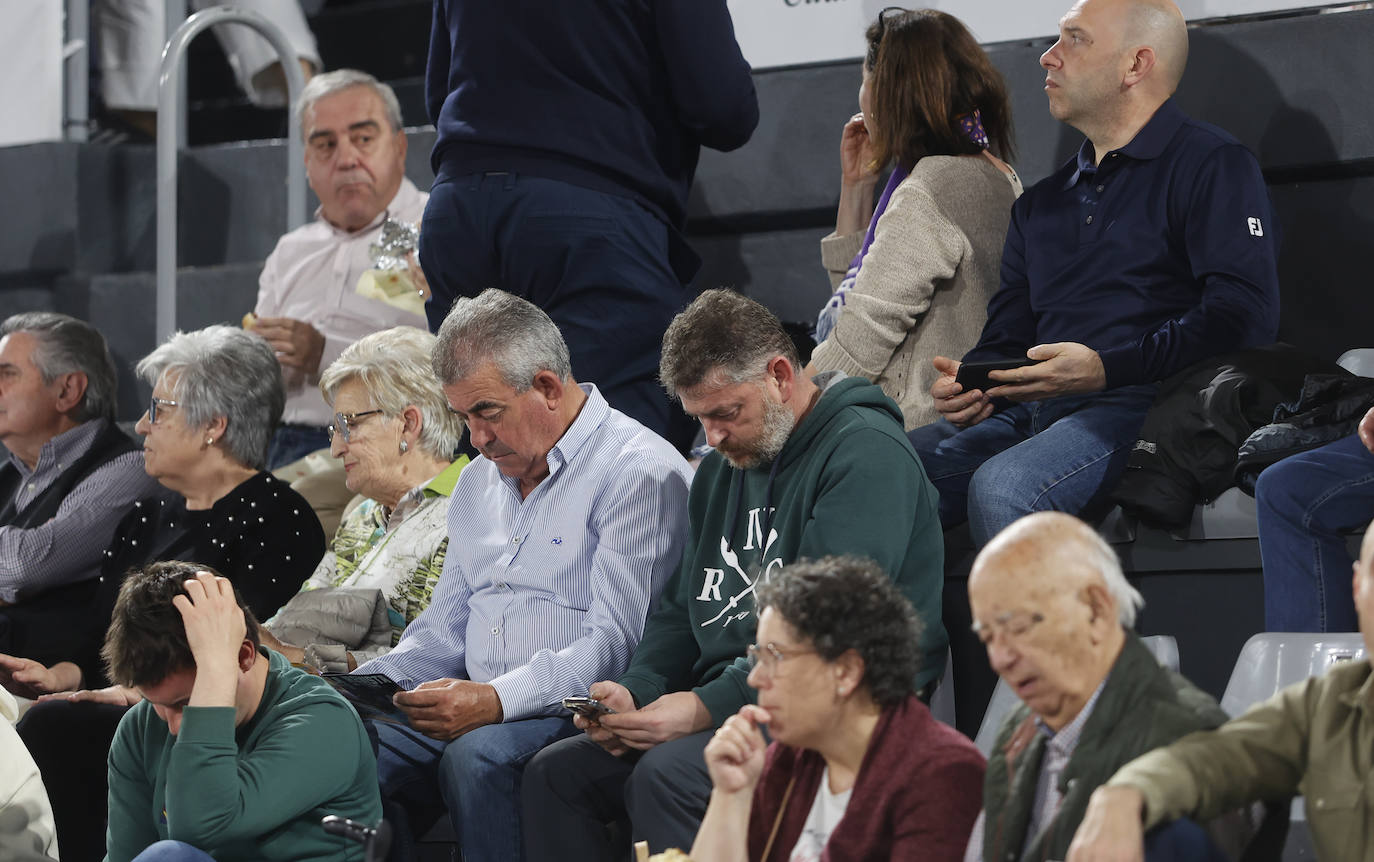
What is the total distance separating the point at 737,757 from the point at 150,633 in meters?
1.01

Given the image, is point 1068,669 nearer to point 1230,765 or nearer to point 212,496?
point 1230,765

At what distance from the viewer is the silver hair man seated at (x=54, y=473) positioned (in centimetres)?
400

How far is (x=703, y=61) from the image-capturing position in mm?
3547

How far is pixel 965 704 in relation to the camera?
125 inches

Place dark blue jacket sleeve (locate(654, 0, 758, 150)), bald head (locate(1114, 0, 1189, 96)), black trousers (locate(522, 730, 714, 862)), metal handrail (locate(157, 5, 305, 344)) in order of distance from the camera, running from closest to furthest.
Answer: black trousers (locate(522, 730, 714, 862)) → bald head (locate(1114, 0, 1189, 96)) → dark blue jacket sleeve (locate(654, 0, 758, 150)) → metal handrail (locate(157, 5, 305, 344))

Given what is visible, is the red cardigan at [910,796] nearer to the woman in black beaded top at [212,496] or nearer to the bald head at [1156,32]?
the bald head at [1156,32]

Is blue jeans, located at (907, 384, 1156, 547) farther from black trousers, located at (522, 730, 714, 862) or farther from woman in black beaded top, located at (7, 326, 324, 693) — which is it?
woman in black beaded top, located at (7, 326, 324, 693)

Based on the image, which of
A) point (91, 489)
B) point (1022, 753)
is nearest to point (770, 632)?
point (1022, 753)

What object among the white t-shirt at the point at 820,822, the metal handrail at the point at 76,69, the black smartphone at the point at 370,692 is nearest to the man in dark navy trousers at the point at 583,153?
the black smartphone at the point at 370,692

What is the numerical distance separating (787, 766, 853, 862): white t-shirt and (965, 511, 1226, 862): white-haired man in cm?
23

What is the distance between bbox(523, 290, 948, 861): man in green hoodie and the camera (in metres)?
2.71

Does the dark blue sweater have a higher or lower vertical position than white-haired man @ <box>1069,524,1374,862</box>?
higher

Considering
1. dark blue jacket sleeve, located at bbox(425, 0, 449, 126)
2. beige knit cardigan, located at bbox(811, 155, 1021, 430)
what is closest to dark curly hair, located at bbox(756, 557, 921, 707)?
beige knit cardigan, located at bbox(811, 155, 1021, 430)

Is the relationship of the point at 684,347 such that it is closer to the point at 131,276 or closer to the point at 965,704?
the point at 965,704
